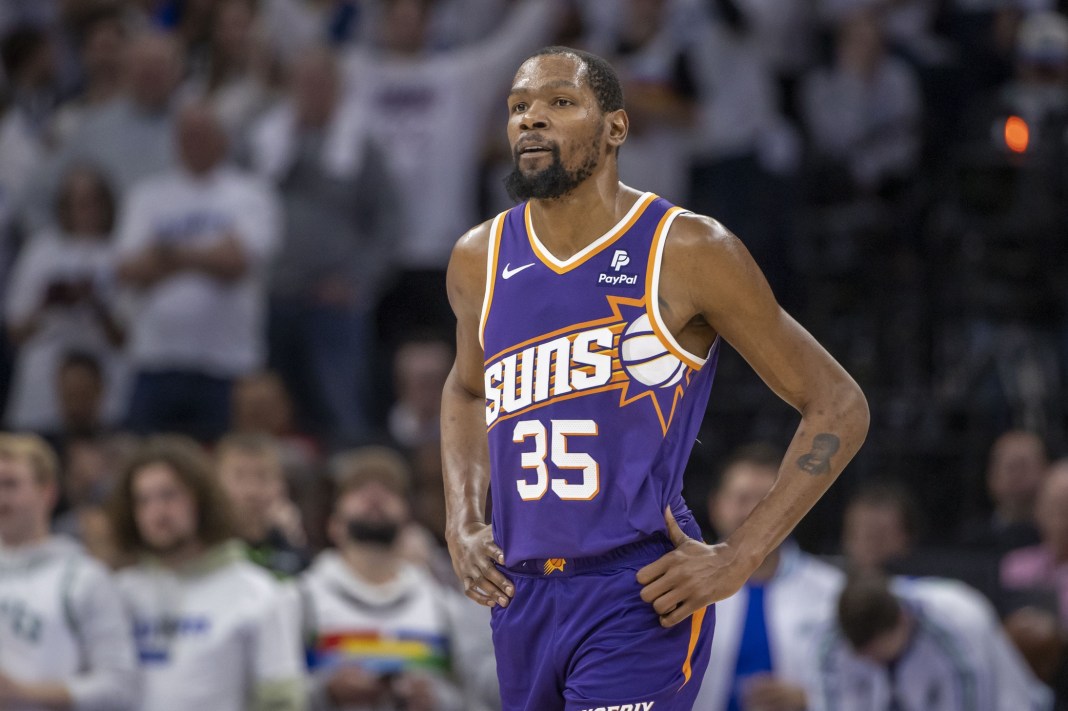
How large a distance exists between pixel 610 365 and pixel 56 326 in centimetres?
775

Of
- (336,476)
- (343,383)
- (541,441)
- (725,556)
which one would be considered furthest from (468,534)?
(343,383)

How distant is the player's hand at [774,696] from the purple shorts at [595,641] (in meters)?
3.50

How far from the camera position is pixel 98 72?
1245 cm

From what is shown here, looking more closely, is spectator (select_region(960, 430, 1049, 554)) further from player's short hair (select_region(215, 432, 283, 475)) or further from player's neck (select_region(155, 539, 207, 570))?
player's neck (select_region(155, 539, 207, 570))

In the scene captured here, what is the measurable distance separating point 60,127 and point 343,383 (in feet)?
9.95

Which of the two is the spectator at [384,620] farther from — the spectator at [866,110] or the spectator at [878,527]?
the spectator at [866,110]

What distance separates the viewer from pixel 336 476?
8906 millimetres

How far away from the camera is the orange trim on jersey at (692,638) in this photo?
4410mm

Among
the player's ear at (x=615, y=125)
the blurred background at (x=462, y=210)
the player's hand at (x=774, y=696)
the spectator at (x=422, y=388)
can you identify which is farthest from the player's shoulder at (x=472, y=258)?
the spectator at (x=422, y=388)

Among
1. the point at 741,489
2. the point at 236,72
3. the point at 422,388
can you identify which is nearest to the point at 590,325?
the point at 741,489

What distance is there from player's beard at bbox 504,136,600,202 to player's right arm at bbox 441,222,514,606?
1.08 ft

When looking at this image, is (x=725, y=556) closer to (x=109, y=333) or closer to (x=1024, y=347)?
(x=1024, y=347)

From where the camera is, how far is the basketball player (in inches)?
170

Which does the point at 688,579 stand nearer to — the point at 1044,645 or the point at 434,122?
the point at 1044,645
